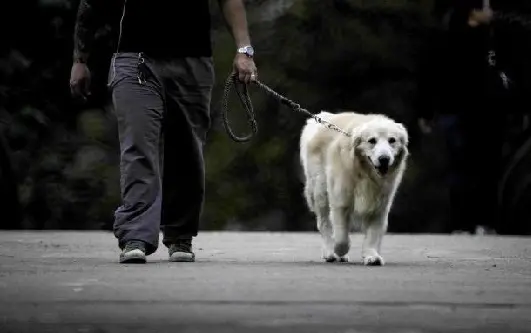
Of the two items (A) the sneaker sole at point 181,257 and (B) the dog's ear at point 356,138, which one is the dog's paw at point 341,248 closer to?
(B) the dog's ear at point 356,138

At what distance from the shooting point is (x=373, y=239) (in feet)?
33.0

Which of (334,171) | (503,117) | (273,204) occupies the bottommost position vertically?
(273,204)

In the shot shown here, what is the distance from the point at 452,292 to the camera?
24.3 ft

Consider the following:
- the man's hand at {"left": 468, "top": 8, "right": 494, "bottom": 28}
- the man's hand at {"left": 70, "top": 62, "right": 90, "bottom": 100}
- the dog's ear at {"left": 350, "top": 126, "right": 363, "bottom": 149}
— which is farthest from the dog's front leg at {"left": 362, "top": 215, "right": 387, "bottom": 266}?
the man's hand at {"left": 468, "top": 8, "right": 494, "bottom": 28}

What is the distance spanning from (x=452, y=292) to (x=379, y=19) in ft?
37.9

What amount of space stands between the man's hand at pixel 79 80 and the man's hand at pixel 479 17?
598 centimetres

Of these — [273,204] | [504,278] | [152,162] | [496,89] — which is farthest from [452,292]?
[273,204]

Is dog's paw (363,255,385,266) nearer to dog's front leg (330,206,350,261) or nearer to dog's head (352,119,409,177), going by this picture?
dog's front leg (330,206,350,261)

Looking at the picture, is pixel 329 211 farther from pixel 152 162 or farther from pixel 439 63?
pixel 439 63

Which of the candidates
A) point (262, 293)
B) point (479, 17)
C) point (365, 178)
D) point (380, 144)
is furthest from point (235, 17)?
point (479, 17)

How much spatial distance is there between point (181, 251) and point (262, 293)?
107 inches

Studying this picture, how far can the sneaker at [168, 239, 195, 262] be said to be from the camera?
977 centimetres

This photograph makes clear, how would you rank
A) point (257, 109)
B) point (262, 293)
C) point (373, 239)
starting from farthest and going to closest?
point (257, 109), point (373, 239), point (262, 293)

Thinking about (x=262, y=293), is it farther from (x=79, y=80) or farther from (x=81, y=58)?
(x=81, y=58)
